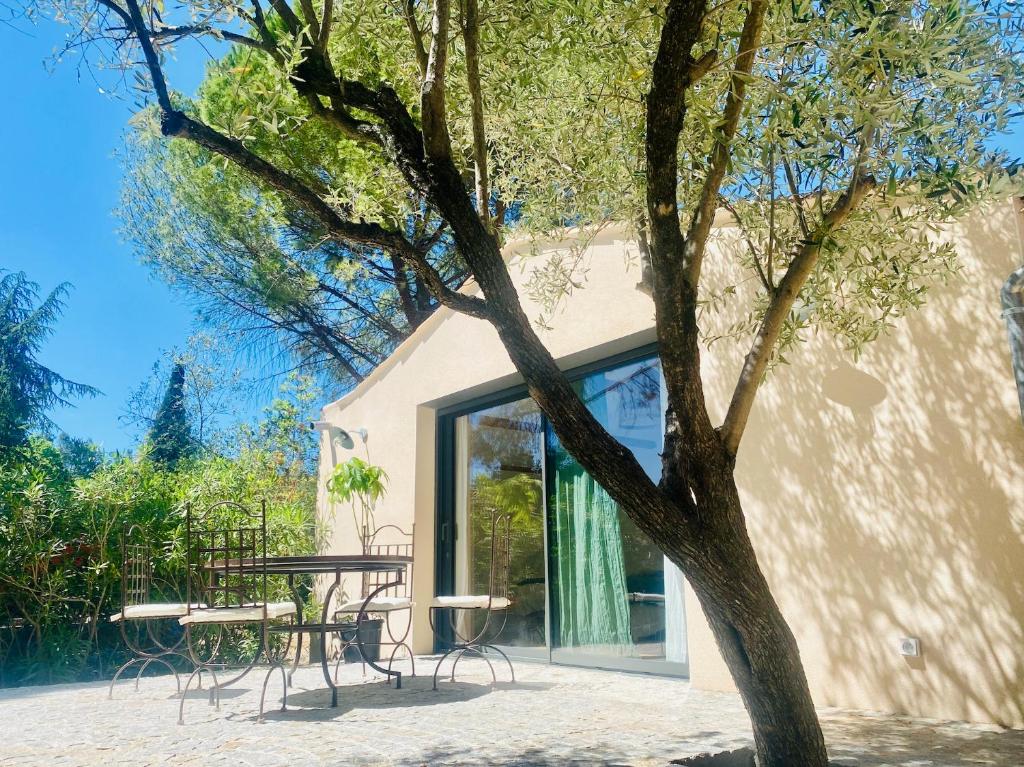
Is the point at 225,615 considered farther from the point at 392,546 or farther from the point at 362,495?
the point at 362,495

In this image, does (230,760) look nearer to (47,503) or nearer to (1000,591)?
(1000,591)

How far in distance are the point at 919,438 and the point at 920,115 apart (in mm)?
2174

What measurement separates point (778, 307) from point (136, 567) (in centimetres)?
581

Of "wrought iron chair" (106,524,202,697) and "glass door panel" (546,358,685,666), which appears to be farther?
"glass door panel" (546,358,685,666)

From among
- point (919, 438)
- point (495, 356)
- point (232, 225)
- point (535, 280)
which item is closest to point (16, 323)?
point (232, 225)

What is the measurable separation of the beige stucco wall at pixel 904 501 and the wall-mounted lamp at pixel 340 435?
5.05 metres

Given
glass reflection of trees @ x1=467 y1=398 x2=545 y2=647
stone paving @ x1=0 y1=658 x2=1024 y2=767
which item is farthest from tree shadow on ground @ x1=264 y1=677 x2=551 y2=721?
glass reflection of trees @ x1=467 y1=398 x2=545 y2=647

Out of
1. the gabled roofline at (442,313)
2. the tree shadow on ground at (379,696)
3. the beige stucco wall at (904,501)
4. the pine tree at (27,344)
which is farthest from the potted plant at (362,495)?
the pine tree at (27,344)

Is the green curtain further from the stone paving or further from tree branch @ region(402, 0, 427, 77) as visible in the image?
tree branch @ region(402, 0, 427, 77)

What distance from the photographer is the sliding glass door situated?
565cm

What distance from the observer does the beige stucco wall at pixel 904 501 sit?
3699mm

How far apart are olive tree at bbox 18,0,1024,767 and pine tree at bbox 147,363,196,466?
11891 millimetres

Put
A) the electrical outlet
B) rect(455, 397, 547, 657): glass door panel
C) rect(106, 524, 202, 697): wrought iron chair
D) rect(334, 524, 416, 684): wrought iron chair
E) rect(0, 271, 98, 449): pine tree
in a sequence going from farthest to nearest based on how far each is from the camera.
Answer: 1. rect(0, 271, 98, 449): pine tree
2. rect(334, 524, 416, 684): wrought iron chair
3. rect(455, 397, 547, 657): glass door panel
4. rect(106, 524, 202, 697): wrought iron chair
5. the electrical outlet

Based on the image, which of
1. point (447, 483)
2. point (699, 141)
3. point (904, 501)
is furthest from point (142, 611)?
point (904, 501)
